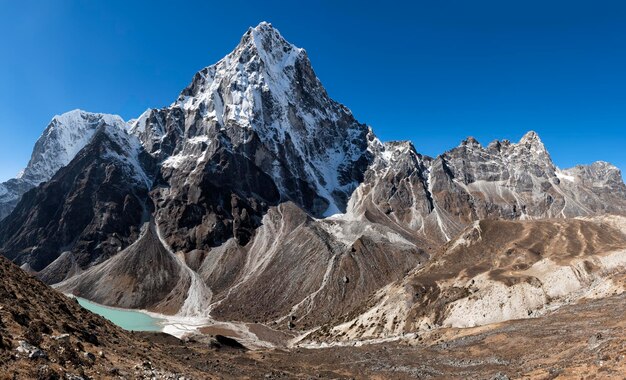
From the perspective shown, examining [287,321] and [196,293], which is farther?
[196,293]

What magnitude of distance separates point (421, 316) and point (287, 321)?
6327cm

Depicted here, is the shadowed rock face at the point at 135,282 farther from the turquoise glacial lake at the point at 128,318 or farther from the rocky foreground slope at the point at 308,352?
the rocky foreground slope at the point at 308,352

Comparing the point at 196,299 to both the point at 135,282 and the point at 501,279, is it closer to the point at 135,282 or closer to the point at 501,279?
the point at 135,282

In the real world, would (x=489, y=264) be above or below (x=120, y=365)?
above

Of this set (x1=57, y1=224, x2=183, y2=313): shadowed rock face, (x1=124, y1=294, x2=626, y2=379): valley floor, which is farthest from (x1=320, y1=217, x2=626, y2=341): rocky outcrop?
(x1=57, y1=224, x2=183, y2=313): shadowed rock face

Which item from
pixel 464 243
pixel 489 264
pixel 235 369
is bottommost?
pixel 235 369

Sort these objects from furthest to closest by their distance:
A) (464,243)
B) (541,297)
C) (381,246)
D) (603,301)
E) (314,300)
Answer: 1. (381,246)
2. (314,300)
3. (464,243)
4. (541,297)
5. (603,301)

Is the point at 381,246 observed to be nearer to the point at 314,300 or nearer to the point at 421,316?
the point at 314,300

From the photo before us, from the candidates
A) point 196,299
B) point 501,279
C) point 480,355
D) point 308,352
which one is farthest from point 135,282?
point 480,355

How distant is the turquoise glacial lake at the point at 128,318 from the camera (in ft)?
454

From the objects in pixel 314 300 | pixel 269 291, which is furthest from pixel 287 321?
pixel 269 291

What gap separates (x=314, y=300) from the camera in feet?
486

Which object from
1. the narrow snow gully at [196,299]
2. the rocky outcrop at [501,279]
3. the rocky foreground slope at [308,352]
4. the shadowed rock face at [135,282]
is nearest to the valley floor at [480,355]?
the rocky foreground slope at [308,352]

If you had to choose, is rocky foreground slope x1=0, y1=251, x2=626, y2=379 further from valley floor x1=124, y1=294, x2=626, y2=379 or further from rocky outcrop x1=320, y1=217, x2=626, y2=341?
rocky outcrop x1=320, y1=217, x2=626, y2=341
